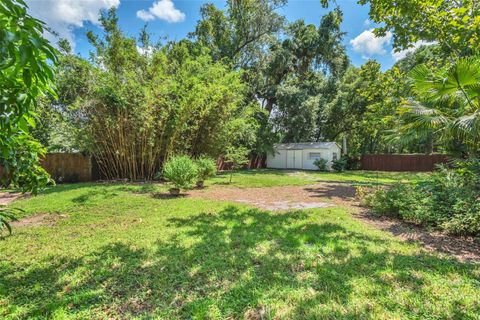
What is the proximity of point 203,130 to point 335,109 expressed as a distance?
11501 millimetres

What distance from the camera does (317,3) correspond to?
191 inches

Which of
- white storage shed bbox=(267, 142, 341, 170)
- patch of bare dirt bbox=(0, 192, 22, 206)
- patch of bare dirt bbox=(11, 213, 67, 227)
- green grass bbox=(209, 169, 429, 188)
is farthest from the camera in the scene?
white storage shed bbox=(267, 142, 341, 170)

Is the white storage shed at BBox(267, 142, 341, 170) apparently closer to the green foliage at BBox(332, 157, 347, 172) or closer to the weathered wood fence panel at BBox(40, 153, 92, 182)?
the green foliage at BBox(332, 157, 347, 172)

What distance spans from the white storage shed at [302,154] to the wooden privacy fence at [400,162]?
258 cm

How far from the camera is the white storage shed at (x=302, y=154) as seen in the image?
1775cm

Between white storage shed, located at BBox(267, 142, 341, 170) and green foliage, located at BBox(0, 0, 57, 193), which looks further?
white storage shed, located at BBox(267, 142, 341, 170)

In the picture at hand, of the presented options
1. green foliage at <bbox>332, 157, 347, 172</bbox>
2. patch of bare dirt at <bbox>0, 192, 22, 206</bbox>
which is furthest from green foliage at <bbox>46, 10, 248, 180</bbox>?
green foliage at <bbox>332, 157, 347, 172</bbox>

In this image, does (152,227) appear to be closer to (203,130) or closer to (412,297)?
(412,297)

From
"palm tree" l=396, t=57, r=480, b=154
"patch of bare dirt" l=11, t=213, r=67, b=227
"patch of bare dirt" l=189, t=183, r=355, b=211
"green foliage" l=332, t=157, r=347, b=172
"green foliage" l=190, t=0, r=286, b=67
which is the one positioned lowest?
"patch of bare dirt" l=11, t=213, r=67, b=227

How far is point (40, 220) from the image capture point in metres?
4.45

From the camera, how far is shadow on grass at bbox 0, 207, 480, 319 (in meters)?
1.92

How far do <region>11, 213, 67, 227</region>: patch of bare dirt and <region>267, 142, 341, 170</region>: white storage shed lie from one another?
16.0 meters

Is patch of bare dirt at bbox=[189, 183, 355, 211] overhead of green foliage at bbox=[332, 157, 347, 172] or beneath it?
beneath

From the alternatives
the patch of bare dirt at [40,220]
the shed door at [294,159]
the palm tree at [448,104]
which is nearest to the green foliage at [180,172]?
the patch of bare dirt at [40,220]
